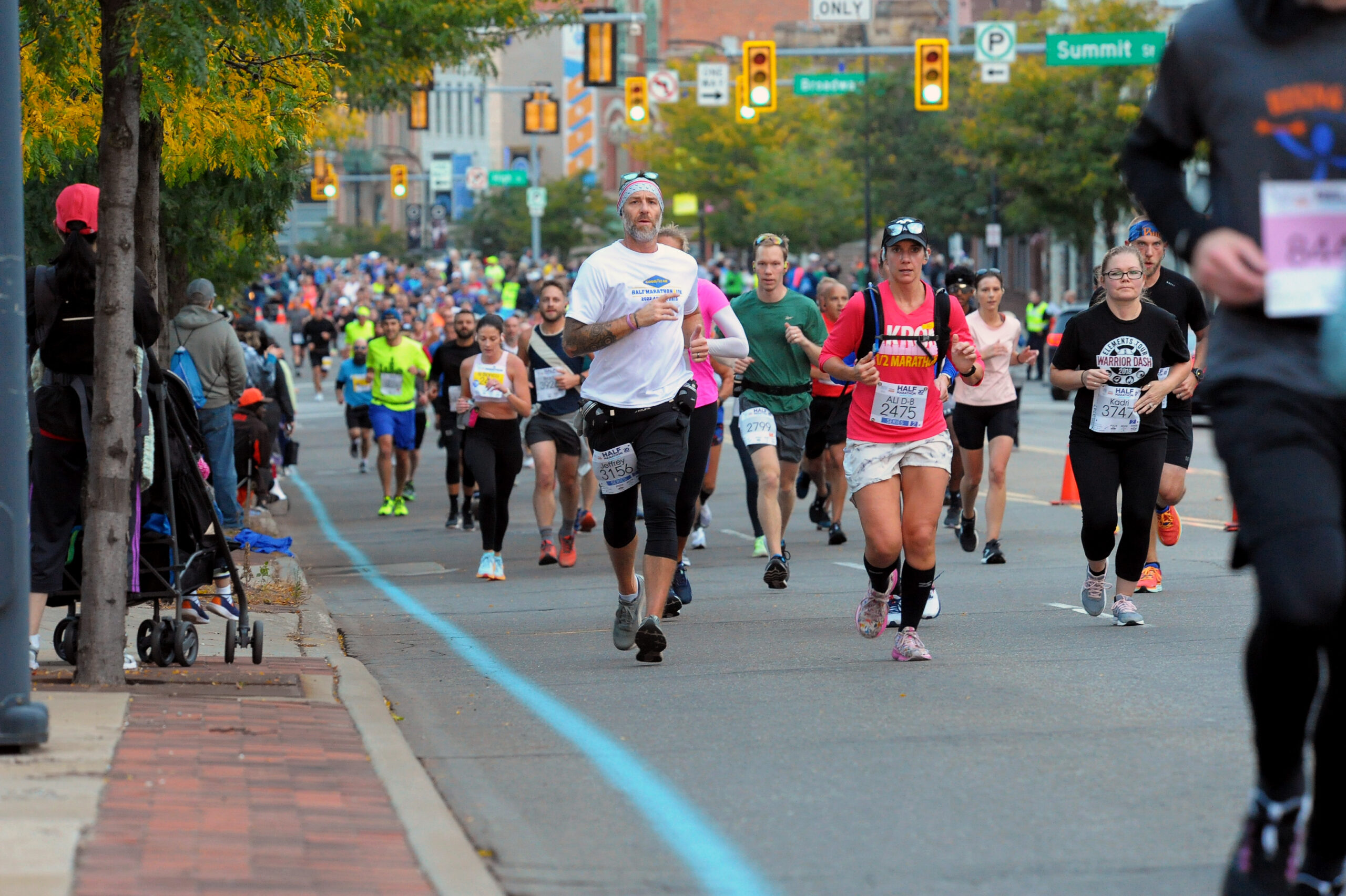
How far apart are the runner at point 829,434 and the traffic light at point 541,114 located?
29.9 metres

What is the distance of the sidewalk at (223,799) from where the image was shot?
15.8 ft

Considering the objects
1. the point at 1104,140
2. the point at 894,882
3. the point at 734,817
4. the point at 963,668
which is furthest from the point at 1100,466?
the point at 1104,140

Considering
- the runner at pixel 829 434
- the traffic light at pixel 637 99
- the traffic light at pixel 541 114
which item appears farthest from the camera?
the traffic light at pixel 541 114

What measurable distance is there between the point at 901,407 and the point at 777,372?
4763 millimetres

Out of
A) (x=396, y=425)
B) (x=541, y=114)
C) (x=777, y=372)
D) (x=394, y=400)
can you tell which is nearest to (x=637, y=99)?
(x=541, y=114)

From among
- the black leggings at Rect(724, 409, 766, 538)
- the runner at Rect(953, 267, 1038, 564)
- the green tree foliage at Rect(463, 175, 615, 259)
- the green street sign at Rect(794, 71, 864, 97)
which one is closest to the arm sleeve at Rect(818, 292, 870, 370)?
the black leggings at Rect(724, 409, 766, 538)

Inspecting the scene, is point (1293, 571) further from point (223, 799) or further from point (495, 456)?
point (495, 456)

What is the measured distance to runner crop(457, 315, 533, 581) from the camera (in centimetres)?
1417

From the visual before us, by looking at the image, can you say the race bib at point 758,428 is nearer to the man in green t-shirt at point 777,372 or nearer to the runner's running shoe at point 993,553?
the man in green t-shirt at point 777,372

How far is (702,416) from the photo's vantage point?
10.6 m

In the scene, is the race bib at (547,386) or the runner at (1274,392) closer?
the runner at (1274,392)

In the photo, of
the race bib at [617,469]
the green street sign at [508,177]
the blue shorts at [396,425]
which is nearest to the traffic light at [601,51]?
the blue shorts at [396,425]

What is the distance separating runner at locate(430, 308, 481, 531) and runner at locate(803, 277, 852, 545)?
2.70m

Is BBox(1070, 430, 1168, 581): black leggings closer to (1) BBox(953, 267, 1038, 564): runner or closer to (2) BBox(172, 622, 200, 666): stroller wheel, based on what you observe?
(1) BBox(953, 267, 1038, 564): runner
